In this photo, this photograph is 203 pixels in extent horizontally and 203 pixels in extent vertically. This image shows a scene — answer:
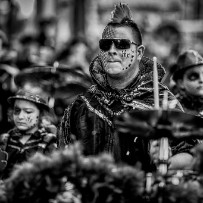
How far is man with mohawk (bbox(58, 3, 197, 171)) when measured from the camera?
6605 mm

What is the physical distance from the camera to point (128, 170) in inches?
202

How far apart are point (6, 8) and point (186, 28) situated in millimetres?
7652

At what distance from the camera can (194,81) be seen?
28.6ft

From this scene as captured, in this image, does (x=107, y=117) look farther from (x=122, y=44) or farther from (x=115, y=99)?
(x=122, y=44)

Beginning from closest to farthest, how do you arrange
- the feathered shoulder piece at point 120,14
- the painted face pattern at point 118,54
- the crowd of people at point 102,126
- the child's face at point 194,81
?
the crowd of people at point 102,126 < the painted face pattern at point 118,54 < the feathered shoulder piece at point 120,14 < the child's face at point 194,81

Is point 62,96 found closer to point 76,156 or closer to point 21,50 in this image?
point 21,50

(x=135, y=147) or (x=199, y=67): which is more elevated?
(x=199, y=67)

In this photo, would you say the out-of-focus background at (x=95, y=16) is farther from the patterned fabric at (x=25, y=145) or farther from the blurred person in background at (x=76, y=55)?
the patterned fabric at (x=25, y=145)

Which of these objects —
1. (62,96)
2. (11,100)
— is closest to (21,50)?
(62,96)

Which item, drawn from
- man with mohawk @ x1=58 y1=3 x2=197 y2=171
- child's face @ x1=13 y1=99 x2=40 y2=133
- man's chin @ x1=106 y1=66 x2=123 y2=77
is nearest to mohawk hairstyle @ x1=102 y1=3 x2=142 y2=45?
man with mohawk @ x1=58 y1=3 x2=197 y2=171

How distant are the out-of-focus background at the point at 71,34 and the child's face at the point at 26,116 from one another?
5.74ft

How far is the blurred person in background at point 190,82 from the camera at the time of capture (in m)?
8.64

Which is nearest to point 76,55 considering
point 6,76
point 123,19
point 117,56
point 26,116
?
point 6,76

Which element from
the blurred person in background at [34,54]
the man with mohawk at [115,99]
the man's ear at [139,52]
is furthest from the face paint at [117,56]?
the blurred person in background at [34,54]
